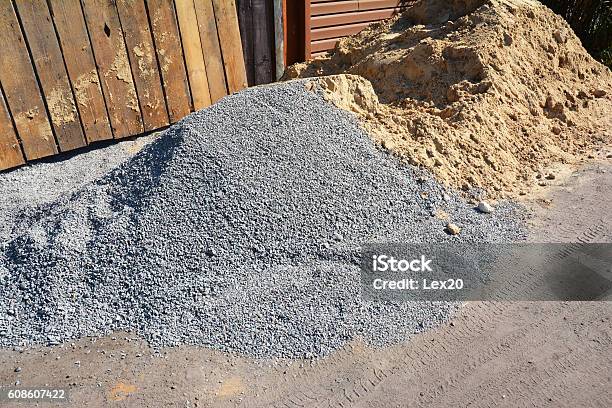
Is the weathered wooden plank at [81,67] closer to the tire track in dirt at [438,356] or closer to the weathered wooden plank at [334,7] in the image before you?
the weathered wooden plank at [334,7]

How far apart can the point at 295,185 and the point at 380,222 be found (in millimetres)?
722

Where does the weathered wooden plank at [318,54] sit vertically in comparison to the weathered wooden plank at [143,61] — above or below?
below

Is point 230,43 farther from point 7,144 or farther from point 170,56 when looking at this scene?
point 7,144

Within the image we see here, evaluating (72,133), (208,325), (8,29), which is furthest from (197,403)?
(8,29)

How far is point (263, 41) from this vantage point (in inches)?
268

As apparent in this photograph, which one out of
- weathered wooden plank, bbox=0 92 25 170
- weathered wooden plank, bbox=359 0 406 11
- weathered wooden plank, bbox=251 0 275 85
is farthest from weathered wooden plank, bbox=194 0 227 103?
weathered wooden plank, bbox=359 0 406 11

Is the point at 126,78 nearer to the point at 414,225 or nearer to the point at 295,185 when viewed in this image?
the point at 295,185

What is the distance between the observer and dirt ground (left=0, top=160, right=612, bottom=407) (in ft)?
9.82

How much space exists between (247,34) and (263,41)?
0.24 metres

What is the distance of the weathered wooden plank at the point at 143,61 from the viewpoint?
550 centimetres

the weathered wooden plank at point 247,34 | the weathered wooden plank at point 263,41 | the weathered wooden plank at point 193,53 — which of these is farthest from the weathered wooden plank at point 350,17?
the weathered wooden plank at point 193,53

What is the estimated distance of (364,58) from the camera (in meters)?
6.45

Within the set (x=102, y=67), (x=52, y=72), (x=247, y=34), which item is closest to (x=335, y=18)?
(x=247, y=34)

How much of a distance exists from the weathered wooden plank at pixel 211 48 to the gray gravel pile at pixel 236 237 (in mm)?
1577
